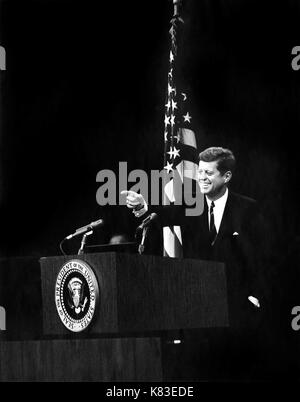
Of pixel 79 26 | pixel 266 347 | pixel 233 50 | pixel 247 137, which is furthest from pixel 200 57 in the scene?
pixel 266 347

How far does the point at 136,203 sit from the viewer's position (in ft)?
17.5

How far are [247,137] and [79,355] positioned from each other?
5.49ft

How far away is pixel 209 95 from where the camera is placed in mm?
5258

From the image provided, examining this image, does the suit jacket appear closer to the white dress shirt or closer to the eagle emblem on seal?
the white dress shirt

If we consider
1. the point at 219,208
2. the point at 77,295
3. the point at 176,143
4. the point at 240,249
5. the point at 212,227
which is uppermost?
the point at 176,143

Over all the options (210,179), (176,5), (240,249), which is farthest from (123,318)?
(176,5)

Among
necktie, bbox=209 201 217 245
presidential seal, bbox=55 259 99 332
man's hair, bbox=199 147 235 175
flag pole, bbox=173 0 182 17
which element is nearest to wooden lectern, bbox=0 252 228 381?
presidential seal, bbox=55 259 99 332

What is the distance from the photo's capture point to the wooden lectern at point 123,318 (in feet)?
14.3

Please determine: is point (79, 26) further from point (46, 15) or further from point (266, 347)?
point (266, 347)

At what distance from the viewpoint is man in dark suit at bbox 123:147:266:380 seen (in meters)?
5.03

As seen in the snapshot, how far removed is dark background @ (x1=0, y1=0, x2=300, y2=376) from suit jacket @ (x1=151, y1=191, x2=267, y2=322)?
0.08 meters

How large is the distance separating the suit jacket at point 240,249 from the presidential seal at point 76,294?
1003 millimetres

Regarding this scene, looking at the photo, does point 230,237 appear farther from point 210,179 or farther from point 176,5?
point 176,5

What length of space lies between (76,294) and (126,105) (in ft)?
5.28
